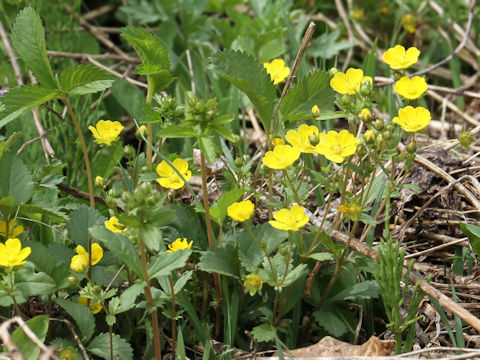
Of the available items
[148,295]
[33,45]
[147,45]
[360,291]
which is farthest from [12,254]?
[360,291]

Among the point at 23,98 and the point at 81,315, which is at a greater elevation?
the point at 23,98

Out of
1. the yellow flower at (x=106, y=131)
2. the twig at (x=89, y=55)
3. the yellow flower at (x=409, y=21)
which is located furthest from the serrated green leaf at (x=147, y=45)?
the yellow flower at (x=409, y=21)

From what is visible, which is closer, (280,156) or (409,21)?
(280,156)

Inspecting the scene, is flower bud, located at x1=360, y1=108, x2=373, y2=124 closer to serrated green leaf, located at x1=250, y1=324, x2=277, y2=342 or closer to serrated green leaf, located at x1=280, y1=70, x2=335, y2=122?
serrated green leaf, located at x1=280, y1=70, x2=335, y2=122

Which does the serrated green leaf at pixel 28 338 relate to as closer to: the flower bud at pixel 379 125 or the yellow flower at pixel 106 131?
the yellow flower at pixel 106 131

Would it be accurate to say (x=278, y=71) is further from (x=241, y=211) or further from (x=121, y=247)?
(x=121, y=247)

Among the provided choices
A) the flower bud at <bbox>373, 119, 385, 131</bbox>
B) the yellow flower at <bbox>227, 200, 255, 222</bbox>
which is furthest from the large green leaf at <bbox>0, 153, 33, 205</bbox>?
the flower bud at <bbox>373, 119, 385, 131</bbox>

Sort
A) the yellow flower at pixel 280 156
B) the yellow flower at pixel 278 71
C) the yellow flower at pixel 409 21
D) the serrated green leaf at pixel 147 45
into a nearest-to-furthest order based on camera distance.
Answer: the yellow flower at pixel 280 156
the serrated green leaf at pixel 147 45
the yellow flower at pixel 278 71
the yellow flower at pixel 409 21

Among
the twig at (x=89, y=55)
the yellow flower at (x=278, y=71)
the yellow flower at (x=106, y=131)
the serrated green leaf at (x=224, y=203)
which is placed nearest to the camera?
the serrated green leaf at (x=224, y=203)
